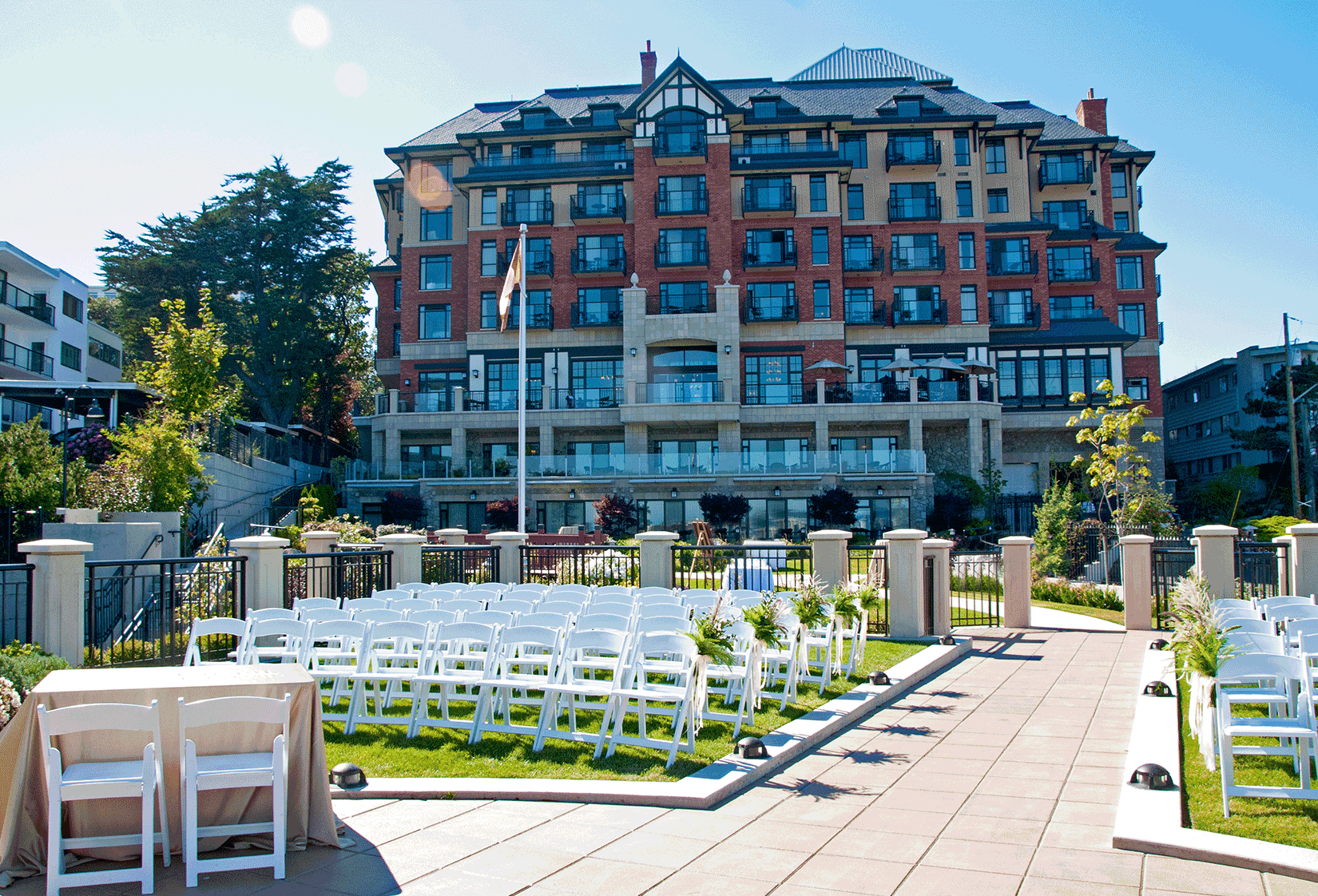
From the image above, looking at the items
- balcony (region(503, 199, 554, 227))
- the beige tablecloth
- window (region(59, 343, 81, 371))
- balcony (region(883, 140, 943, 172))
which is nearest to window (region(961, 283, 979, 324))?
balcony (region(883, 140, 943, 172))

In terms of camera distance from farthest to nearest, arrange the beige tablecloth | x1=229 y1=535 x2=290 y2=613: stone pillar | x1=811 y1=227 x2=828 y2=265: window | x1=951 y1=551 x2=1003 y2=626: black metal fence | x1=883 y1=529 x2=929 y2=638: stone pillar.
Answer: x1=811 y1=227 x2=828 y2=265: window
x1=951 y1=551 x2=1003 y2=626: black metal fence
x1=883 y1=529 x2=929 y2=638: stone pillar
x1=229 y1=535 x2=290 y2=613: stone pillar
the beige tablecloth

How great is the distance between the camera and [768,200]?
46656 millimetres

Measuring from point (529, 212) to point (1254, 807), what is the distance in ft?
148

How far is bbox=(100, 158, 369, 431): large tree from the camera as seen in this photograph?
50750 millimetres

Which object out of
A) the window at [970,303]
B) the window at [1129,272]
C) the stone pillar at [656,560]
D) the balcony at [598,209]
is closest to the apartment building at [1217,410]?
the window at [1129,272]

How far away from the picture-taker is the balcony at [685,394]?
43750mm

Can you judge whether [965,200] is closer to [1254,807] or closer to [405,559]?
[405,559]

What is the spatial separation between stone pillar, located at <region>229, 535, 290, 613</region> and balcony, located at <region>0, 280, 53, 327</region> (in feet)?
131

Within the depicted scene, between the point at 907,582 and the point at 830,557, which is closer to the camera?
the point at 907,582

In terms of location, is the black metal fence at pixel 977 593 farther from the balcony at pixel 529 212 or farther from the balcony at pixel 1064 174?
the balcony at pixel 1064 174

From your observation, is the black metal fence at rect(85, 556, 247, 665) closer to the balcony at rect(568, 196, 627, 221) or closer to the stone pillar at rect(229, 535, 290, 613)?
the stone pillar at rect(229, 535, 290, 613)

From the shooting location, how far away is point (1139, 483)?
24.7m

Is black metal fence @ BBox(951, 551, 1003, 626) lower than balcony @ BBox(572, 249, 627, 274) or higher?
lower

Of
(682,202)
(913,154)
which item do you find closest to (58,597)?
(682,202)
